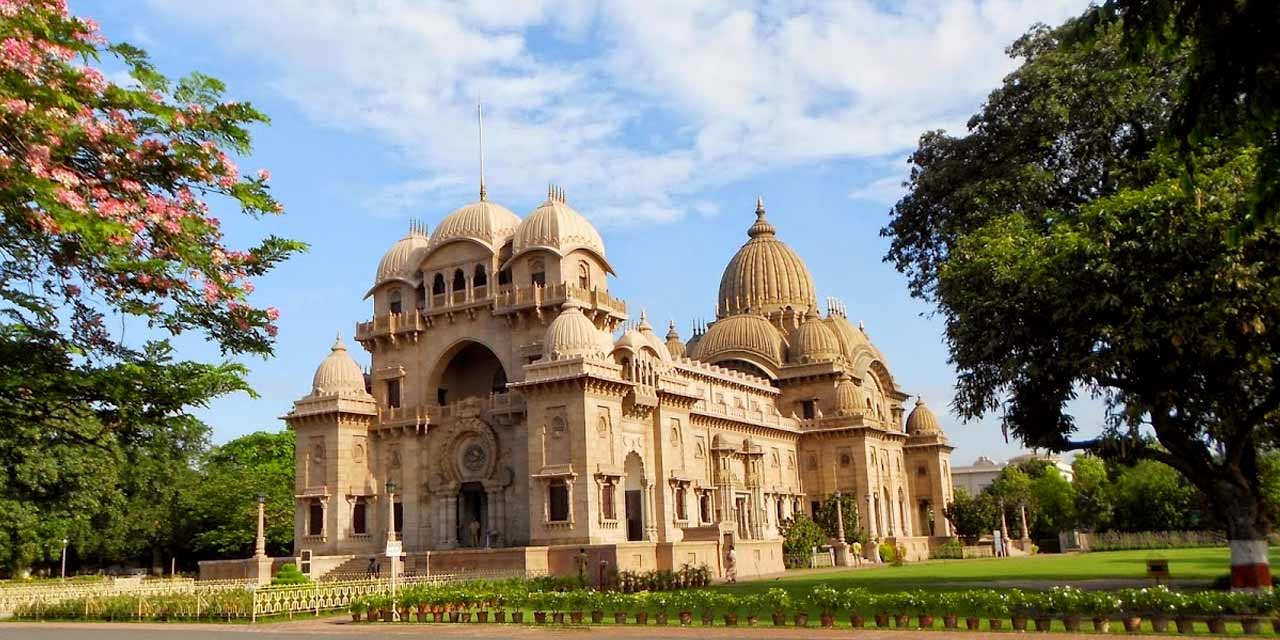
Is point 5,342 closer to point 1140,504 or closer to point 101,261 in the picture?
point 101,261

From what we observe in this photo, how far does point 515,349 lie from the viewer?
48375 millimetres

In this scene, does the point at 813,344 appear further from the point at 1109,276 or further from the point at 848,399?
the point at 1109,276

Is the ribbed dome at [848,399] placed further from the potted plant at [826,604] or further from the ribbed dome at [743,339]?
the potted plant at [826,604]

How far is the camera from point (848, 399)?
67188 mm

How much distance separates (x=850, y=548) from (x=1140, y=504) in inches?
1231

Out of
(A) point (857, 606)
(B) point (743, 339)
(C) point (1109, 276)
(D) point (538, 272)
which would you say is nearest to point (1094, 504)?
(B) point (743, 339)

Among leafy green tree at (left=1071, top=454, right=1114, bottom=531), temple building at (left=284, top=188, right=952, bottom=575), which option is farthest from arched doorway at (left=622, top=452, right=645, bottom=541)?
leafy green tree at (left=1071, top=454, right=1114, bottom=531)

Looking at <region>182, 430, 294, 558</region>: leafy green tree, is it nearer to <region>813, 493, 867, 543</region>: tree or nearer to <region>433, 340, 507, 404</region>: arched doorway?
<region>433, 340, 507, 404</region>: arched doorway

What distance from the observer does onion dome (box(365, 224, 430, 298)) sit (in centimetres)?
5275

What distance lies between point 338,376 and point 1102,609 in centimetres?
3805

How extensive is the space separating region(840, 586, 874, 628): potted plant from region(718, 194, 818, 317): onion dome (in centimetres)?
5467

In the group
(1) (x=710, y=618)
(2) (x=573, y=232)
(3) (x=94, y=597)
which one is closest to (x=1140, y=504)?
(2) (x=573, y=232)

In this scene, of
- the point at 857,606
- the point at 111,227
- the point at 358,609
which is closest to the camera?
the point at 111,227

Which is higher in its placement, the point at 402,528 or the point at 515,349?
the point at 515,349
